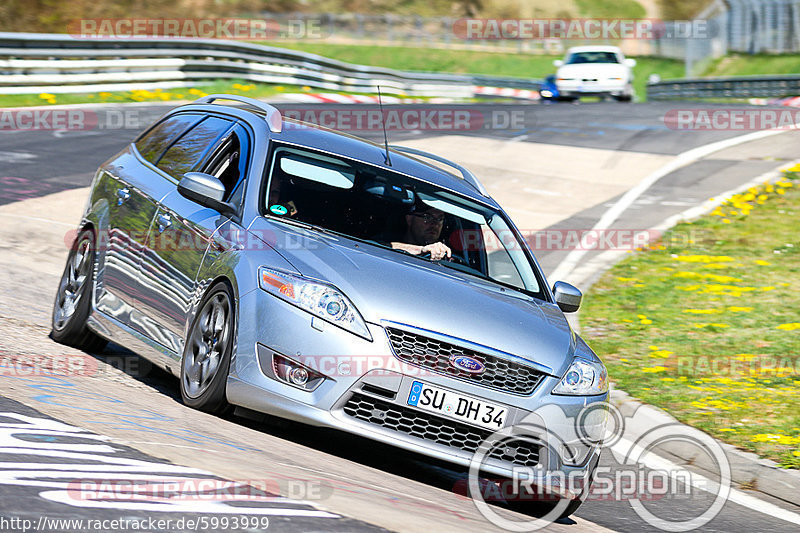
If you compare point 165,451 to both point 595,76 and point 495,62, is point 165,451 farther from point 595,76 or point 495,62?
point 495,62

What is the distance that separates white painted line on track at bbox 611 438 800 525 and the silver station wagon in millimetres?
1229

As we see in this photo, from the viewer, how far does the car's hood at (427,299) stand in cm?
568

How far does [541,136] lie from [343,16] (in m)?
49.6

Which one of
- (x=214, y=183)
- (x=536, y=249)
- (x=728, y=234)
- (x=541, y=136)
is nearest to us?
(x=214, y=183)

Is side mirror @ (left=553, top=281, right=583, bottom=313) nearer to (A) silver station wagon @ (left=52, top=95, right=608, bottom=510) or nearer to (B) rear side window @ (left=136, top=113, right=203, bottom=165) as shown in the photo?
(A) silver station wagon @ (left=52, top=95, right=608, bottom=510)

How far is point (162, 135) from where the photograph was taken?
805 cm

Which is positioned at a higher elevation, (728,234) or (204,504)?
(204,504)

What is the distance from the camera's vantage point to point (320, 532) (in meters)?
4.04

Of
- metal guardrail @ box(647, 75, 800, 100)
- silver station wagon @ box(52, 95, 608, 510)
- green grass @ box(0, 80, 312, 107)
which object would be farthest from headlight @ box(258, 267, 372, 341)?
metal guardrail @ box(647, 75, 800, 100)

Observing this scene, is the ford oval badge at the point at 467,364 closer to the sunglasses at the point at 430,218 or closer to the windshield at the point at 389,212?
the windshield at the point at 389,212

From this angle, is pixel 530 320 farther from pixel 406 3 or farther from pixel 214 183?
pixel 406 3

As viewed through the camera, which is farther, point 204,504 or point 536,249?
point 536,249

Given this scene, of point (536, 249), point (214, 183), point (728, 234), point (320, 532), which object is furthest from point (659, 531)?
point (728, 234)

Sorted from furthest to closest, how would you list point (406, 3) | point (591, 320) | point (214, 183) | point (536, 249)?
point (406, 3) → point (536, 249) → point (591, 320) → point (214, 183)
